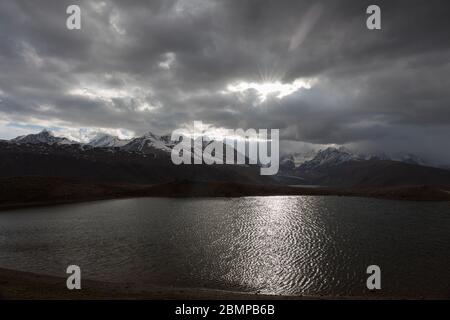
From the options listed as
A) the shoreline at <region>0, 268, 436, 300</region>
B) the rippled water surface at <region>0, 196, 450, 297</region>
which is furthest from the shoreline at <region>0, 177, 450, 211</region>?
A: the shoreline at <region>0, 268, 436, 300</region>

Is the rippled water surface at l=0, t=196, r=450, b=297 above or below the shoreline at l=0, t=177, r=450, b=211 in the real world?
below

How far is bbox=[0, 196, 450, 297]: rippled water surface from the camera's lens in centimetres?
3312

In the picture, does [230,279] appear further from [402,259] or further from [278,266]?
[402,259]

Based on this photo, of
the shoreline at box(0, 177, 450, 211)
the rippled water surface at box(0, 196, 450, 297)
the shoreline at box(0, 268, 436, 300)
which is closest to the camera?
the shoreline at box(0, 268, 436, 300)

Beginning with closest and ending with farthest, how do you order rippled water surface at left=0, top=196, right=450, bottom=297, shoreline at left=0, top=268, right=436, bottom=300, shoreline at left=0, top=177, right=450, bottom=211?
shoreline at left=0, top=268, right=436, bottom=300
rippled water surface at left=0, top=196, right=450, bottom=297
shoreline at left=0, top=177, right=450, bottom=211

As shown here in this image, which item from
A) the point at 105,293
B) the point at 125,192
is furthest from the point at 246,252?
the point at 125,192

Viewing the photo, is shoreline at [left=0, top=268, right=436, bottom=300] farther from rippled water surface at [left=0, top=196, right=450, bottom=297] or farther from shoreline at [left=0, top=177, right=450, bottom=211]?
shoreline at [left=0, top=177, right=450, bottom=211]

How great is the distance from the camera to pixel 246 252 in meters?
44.4

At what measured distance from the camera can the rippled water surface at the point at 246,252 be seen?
3312 centimetres

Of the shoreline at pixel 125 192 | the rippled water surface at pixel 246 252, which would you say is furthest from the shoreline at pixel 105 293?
the shoreline at pixel 125 192

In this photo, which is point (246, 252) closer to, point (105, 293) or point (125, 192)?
point (105, 293)

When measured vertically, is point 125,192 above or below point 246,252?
above
